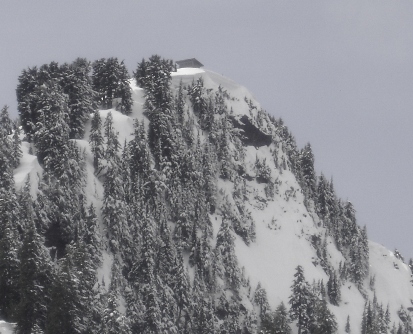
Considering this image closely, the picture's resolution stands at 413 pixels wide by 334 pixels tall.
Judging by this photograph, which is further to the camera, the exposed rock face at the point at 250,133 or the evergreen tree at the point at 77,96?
the exposed rock face at the point at 250,133

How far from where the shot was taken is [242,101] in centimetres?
12675

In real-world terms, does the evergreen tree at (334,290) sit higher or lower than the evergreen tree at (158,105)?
lower

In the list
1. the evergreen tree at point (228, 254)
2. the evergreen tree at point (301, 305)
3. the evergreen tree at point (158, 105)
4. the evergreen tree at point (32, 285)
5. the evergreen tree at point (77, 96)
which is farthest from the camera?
the evergreen tree at point (158, 105)

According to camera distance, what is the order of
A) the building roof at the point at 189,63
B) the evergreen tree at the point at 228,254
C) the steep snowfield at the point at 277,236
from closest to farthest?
1. the evergreen tree at the point at 228,254
2. the steep snowfield at the point at 277,236
3. the building roof at the point at 189,63

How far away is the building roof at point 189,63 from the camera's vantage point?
470ft

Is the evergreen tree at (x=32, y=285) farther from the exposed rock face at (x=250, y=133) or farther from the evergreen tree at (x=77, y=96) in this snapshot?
the exposed rock face at (x=250, y=133)

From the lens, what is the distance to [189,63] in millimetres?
143500

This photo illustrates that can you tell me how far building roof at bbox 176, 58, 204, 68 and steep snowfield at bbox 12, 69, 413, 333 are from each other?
1236 centimetres

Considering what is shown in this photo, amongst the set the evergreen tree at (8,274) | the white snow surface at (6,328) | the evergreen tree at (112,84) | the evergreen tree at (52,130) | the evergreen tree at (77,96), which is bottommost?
the white snow surface at (6,328)

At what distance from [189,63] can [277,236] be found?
48.8 meters

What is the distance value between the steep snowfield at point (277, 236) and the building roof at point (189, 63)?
12362 mm

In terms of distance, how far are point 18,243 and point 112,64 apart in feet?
177

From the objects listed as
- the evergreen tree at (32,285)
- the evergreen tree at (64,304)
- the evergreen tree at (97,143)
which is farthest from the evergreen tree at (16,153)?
the evergreen tree at (64,304)

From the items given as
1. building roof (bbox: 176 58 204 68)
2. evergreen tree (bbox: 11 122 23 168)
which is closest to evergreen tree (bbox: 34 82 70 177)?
evergreen tree (bbox: 11 122 23 168)
